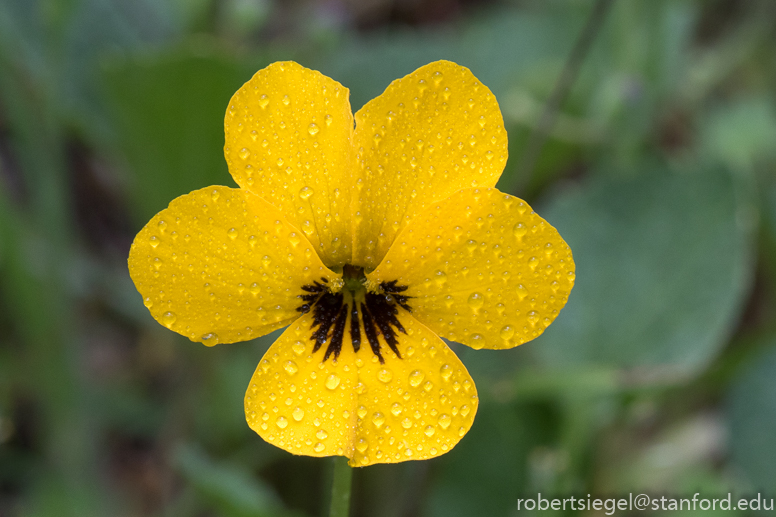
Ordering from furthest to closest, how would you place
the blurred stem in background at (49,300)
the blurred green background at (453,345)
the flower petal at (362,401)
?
the blurred stem in background at (49,300) < the blurred green background at (453,345) < the flower petal at (362,401)

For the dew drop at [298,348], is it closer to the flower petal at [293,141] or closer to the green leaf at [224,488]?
the flower petal at [293,141]

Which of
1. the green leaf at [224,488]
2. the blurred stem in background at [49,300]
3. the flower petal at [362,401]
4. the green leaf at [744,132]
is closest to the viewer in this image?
the flower petal at [362,401]

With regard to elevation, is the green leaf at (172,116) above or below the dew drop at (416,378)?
above

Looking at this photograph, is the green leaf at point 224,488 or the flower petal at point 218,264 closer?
the flower petal at point 218,264

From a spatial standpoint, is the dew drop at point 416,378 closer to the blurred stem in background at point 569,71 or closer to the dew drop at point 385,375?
the dew drop at point 385,375

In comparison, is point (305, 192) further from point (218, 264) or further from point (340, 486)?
point (340, 486)

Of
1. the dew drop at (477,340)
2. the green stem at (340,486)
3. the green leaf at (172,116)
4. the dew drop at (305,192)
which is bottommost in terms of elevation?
the green stem at (340,486)

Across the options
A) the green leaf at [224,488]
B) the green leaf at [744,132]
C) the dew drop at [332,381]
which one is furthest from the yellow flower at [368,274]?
→ the green leaf at [744,132]
